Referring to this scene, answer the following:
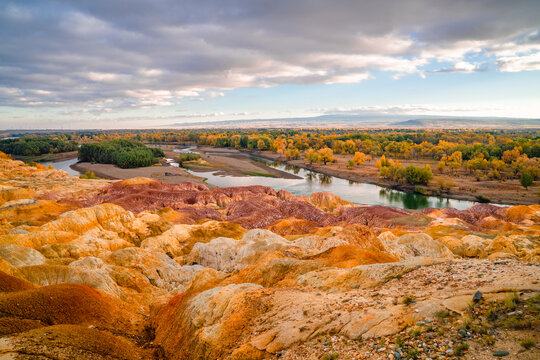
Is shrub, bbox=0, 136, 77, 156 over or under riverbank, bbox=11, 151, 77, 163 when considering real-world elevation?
over

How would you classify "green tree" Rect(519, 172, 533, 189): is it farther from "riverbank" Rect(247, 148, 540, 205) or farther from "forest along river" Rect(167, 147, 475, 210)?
"forest along river" Rect(167, 147, 475, 210)

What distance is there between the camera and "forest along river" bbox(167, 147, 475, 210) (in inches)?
3170

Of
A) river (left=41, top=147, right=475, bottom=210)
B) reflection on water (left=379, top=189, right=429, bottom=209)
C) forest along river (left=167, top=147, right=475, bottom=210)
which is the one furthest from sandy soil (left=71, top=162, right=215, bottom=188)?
reflection on water (left=379, top=189, right=429, bottom=209)

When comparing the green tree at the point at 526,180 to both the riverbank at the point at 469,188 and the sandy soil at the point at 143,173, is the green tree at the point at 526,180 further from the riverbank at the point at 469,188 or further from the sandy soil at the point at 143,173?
the sandy soil at the point at 143,173

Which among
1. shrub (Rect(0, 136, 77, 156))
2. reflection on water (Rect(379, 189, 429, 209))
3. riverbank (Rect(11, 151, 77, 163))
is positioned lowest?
reflection on water (Rect(379, 189, 429, 209))

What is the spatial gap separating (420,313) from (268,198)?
53.8 meters

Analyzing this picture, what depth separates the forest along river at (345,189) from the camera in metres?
80.5

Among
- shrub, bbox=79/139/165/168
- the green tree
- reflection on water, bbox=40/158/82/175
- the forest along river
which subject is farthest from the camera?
shrub, bbox=79/139/165/168

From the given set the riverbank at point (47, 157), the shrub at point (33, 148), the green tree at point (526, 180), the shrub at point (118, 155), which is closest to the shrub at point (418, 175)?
the green tree at point (526, 180)

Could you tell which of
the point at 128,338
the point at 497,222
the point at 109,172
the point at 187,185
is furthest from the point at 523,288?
the point at 109,172

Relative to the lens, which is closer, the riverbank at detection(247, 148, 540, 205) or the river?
the riverbank at detection(247, 148, 540, 205)

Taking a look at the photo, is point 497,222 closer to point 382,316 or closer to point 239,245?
point 239,245

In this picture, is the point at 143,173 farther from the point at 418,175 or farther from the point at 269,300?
the point at 269,300

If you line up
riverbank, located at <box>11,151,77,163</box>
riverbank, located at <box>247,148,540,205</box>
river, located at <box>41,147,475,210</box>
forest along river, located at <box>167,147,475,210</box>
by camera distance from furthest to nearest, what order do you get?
1. riverbank, located at <box>11,151,77,163</box>
2. river, located at <box>41,147,475,210</box>
3. forest along river, located at <box>167,147,475,210</box>
4. riverbank, located at <box>247,148,540,205</box>
